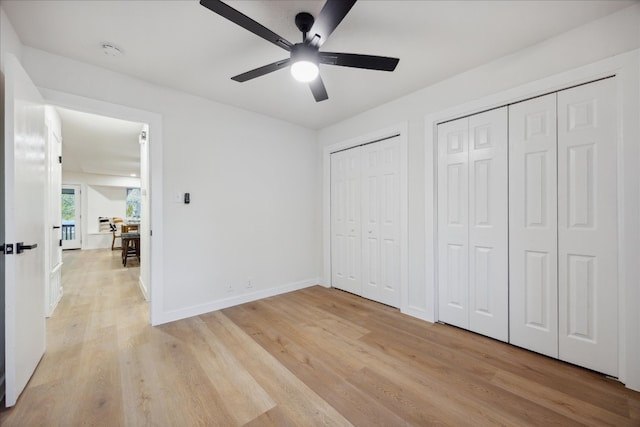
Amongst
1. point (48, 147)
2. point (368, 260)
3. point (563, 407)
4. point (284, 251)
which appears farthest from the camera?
point (284, 251)

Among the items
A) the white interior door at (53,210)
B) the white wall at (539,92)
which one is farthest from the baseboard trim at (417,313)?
the white interior door at (53,210)

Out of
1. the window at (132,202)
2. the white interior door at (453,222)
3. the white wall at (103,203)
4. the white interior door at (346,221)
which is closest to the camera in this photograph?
the white interior door at (453,222)

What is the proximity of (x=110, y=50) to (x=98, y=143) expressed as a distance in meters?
3.96

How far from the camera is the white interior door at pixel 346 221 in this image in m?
3.72

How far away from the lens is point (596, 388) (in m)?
1.72

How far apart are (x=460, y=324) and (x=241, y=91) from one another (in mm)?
3429

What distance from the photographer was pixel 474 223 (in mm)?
2521

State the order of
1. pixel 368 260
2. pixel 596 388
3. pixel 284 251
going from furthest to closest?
pixel 284 251 → pixel 368 260 → pixel 596 388

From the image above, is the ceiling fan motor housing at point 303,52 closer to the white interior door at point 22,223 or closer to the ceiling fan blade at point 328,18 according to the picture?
the ceiling fan blade at point 328,18

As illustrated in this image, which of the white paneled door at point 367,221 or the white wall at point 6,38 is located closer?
the white wall at point 6,38

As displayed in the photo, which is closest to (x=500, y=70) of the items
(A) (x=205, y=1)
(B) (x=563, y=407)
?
(A) (x=205, y=1)

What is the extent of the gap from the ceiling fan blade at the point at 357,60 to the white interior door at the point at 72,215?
405 inches

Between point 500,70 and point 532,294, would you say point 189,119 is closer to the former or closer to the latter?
point 500,70

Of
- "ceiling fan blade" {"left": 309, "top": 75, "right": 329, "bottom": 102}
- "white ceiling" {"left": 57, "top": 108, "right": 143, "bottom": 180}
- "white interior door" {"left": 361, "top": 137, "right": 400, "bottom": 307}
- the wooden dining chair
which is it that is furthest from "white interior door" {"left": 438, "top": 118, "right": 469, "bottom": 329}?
the wooden dining chair
